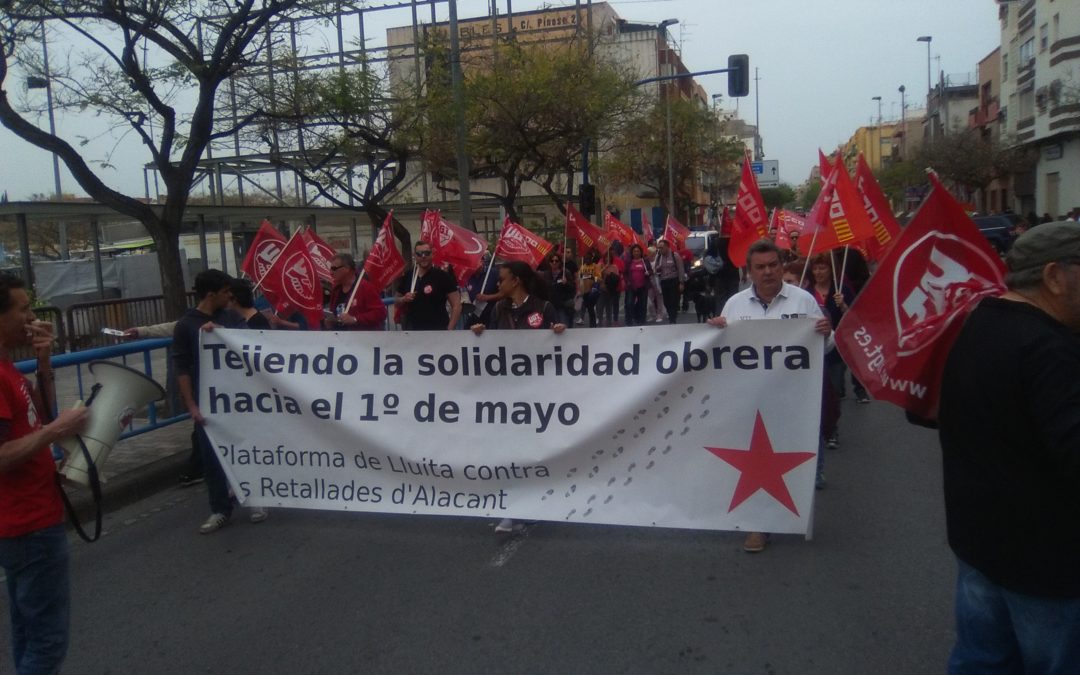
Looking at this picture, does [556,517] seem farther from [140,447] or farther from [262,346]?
[140,447]

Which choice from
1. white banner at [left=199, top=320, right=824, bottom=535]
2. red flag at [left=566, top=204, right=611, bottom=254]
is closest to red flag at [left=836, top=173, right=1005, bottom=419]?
white banner at [left=199, top=320, right=824, bottom=535]

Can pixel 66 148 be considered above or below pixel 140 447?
above

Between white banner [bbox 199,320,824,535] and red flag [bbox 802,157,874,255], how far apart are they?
9.94 feet

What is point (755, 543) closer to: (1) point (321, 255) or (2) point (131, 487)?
(2) point (131, 487)

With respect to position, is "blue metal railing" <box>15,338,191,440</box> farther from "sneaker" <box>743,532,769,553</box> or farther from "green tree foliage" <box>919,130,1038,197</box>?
"green tree foliage" <box>919,130,1038,197</box>

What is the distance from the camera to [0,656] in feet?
14.4

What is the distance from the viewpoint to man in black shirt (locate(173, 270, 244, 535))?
6.09m

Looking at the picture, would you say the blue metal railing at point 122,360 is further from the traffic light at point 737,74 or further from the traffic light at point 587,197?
the traffic light at point 737,74

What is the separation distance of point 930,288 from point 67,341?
1561 centimetres

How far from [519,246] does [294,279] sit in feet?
14.9

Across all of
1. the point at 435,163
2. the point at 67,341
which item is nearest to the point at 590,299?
the point at 67,341

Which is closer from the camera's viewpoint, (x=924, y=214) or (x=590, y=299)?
(x=924, y=214)

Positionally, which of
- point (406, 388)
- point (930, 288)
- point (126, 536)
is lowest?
point (126, 536)

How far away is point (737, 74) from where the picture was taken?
865 inches
